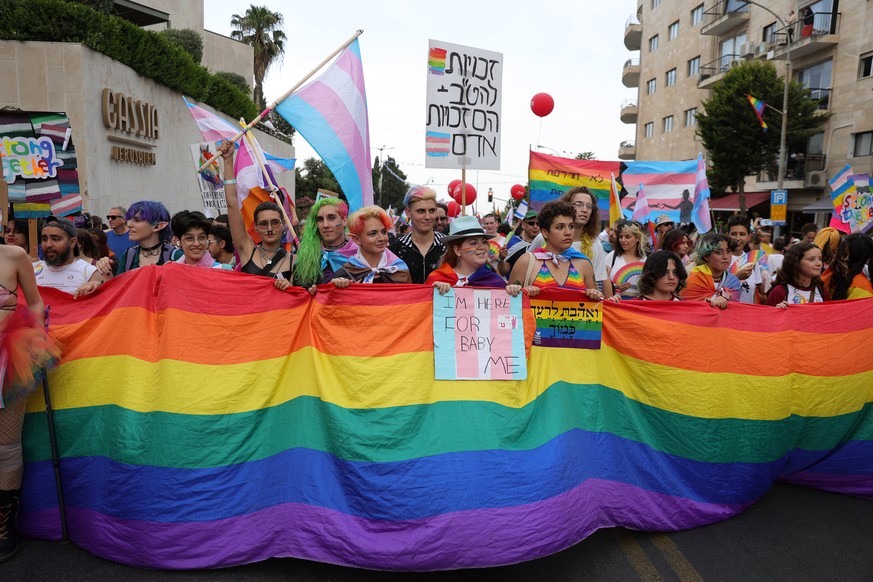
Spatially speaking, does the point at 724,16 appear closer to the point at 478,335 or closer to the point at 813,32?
the point at 813,32

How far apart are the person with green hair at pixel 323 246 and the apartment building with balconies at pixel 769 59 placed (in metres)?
27.4

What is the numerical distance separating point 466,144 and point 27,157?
4456 millimetres

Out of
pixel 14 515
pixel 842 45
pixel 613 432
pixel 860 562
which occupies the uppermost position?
pixel 842 45

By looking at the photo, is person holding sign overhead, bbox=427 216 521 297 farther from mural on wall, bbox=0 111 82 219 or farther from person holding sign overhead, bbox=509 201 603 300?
mural on wall, bbox=0 111 82 219

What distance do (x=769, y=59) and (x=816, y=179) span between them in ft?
24.7

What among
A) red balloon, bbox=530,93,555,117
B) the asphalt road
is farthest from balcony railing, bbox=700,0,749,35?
the asphalt road

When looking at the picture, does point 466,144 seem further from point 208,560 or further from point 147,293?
point 208,560

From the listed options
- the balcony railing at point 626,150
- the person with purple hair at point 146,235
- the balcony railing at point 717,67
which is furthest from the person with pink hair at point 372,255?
the balcony railing at point 626,150

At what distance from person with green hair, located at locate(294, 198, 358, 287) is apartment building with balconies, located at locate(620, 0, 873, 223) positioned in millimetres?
27365

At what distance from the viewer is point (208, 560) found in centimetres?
316

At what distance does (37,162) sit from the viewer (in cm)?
620

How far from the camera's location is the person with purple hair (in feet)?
15.5

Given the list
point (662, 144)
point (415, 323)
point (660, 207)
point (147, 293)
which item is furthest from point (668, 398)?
point (662, 144)

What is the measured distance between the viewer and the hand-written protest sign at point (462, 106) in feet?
19.6
